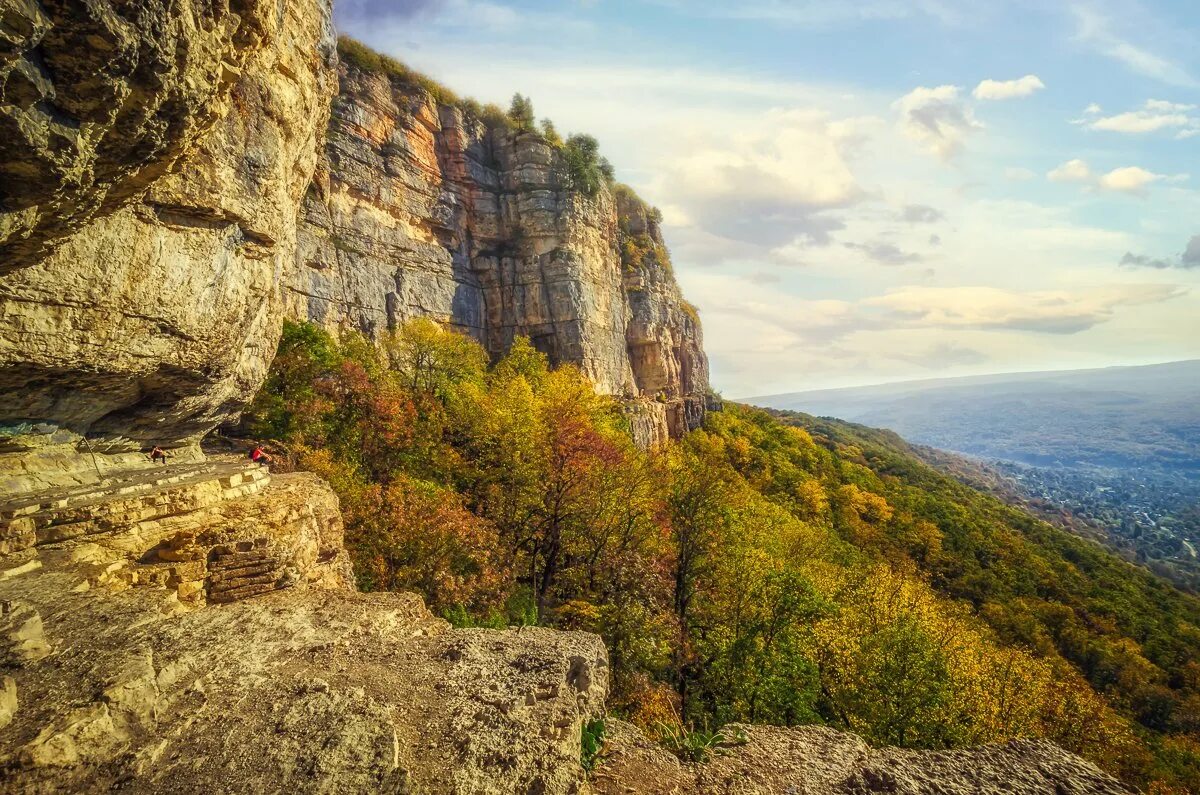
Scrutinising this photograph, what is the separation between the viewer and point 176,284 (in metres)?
10.5

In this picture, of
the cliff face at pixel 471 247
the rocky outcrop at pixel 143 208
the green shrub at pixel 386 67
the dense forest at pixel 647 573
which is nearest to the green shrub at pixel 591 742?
the dense forest at pixel 647 573

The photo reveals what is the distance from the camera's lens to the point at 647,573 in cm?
1881

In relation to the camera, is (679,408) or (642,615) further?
(679,408)

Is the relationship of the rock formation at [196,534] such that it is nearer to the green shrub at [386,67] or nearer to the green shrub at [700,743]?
the green shrub at [700,743]

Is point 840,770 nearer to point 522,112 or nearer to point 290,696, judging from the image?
point 290,696

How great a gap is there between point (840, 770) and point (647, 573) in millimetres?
12040

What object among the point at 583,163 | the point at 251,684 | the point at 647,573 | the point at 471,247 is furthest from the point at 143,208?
the point at 583,163

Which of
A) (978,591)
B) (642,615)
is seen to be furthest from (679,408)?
(642,615)

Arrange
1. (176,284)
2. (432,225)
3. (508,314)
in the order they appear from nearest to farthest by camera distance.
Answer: (176,284), (432,225), (508,314)

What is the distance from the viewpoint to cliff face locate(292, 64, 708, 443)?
3450 cm

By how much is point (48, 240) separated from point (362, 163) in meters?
33.8

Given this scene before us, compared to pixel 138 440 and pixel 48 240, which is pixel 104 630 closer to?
pixel 48 240

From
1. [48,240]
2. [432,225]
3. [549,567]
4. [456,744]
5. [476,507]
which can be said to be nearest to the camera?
[456,744]

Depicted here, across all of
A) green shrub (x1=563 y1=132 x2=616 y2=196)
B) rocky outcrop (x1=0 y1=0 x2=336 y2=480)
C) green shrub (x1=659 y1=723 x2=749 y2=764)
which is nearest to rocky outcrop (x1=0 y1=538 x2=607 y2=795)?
green shrub (x1=659 y1=723 x2=749 y2=764)
